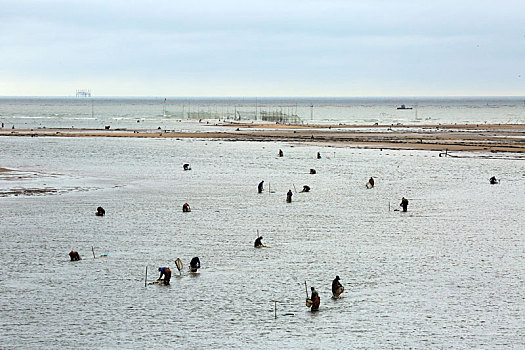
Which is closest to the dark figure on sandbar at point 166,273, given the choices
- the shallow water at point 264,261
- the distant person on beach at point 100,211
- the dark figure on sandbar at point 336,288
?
the shallow water at point 264,261

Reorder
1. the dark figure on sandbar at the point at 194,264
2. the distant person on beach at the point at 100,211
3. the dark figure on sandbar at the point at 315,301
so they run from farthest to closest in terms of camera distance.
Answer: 1. the distant person on beach at the point at 100,211
2. the dark figure on sandbar at the point at 194,264
3. the dark figure on sandbar at the point at 315,301

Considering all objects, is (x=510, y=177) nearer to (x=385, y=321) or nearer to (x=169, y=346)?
(x=385, y=321)

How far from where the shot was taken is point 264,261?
28484 mm

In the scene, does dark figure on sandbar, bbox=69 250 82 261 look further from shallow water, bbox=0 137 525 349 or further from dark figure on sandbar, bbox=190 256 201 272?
dark figure on sandbar, bbox=190 256 201 272

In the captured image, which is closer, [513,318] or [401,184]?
[513,318]

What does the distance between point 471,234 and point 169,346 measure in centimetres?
1915

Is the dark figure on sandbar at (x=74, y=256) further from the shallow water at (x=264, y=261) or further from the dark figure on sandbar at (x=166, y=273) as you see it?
the dark figure on sandbar at (x=166, y=273)

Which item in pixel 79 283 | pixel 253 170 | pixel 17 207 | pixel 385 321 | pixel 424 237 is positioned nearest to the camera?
pixel 385 321

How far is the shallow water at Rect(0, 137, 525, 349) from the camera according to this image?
20828 millimetres

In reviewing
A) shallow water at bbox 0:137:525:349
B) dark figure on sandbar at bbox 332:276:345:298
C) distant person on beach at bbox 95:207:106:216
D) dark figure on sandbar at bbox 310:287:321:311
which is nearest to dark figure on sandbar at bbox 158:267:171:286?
shallow water at bbox 0:137:525:349

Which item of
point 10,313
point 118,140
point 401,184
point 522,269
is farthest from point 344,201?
point 118,140

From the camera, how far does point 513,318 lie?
2202 cm

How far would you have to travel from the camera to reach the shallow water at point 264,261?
68.3 ft

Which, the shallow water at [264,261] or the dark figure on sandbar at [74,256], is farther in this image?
the dark figure on sandbar at [74,256]
